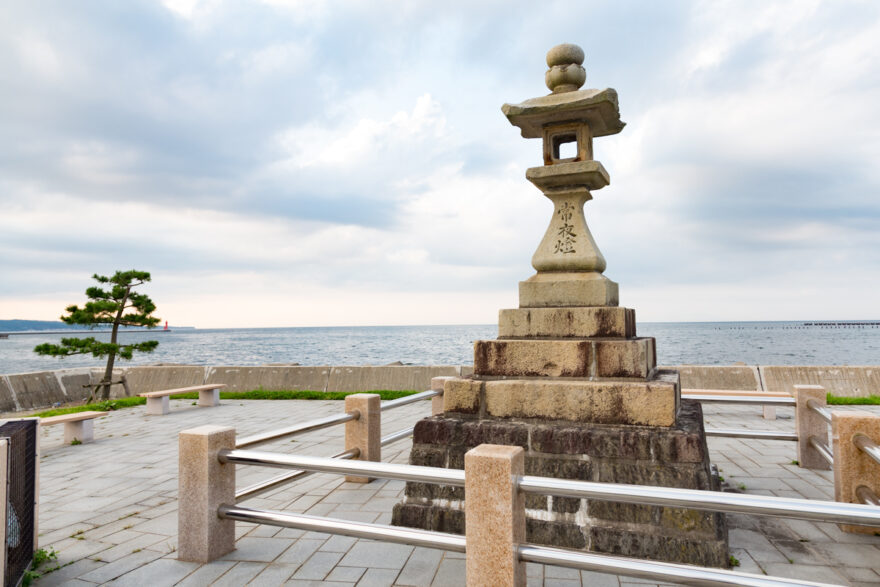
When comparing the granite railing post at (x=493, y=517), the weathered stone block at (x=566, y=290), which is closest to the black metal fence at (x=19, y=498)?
the granite railing post at (x=493, y=517)

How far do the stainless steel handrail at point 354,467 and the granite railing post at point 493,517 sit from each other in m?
0.11

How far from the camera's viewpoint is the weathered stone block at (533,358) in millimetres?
4514

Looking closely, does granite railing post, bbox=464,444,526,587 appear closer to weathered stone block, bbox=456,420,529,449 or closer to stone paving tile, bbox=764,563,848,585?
weathered stone block, bbox=456,420,529,449

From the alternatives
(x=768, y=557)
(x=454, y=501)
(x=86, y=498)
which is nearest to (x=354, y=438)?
(x=454, y=501)

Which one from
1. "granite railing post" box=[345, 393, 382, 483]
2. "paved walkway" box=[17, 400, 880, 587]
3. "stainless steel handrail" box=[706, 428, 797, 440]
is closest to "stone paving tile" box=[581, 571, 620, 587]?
"paved walkway" box=[17, 400, 880, 587]

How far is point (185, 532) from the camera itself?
3.67 metres

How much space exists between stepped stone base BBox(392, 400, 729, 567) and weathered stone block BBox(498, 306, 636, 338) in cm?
86

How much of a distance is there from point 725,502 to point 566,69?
4.46m

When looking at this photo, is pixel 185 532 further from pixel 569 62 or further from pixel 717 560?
pixel 569 62

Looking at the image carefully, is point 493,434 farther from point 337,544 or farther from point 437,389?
point 437,389

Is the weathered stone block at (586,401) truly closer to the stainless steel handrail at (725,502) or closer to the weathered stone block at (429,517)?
the weathered stone block at (429,517)

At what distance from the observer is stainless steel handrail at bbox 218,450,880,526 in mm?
2102

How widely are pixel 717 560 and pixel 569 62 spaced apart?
4.72 metres

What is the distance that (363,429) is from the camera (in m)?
5.85
